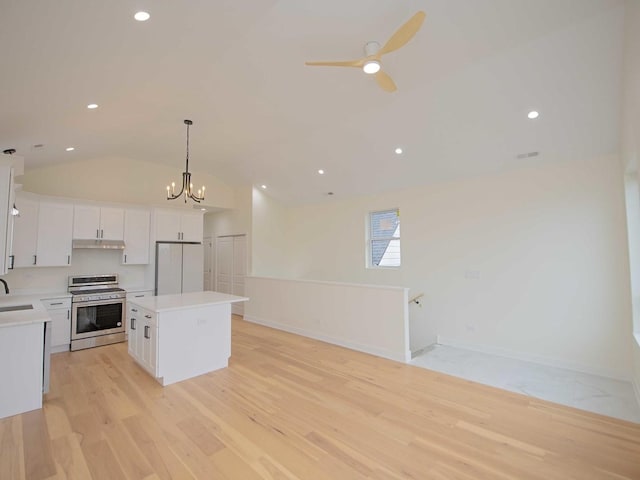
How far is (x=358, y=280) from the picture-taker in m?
6.53

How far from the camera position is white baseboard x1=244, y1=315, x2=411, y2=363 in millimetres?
Result: 4350

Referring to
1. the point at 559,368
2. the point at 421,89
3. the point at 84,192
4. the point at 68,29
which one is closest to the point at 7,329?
the point at 68,29

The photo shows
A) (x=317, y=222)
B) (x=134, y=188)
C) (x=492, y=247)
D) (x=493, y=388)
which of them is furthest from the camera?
(x=317, y=222)

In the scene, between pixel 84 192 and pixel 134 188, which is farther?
pixel 134 188

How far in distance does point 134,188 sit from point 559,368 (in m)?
7.62

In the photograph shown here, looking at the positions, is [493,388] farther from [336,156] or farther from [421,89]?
[336,156]

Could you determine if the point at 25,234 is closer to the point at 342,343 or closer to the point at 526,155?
the point at 342,343

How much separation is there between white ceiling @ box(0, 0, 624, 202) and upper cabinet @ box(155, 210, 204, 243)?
1414 millimetres

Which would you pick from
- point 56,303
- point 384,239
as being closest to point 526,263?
point 384,239

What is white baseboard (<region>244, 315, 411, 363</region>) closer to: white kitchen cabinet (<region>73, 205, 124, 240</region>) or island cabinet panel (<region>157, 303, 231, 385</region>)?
island cabinet panel (<region>157, 303, 231, 385</region>)

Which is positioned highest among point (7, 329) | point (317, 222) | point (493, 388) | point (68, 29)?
point (68, 29)

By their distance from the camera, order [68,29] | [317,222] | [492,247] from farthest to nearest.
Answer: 1. [317,222]
2. [492,247]
3. [68,29]

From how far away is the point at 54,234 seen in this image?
4855 millimetres

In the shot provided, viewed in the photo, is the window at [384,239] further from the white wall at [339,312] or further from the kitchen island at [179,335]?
the kitchen island at [179,335]
